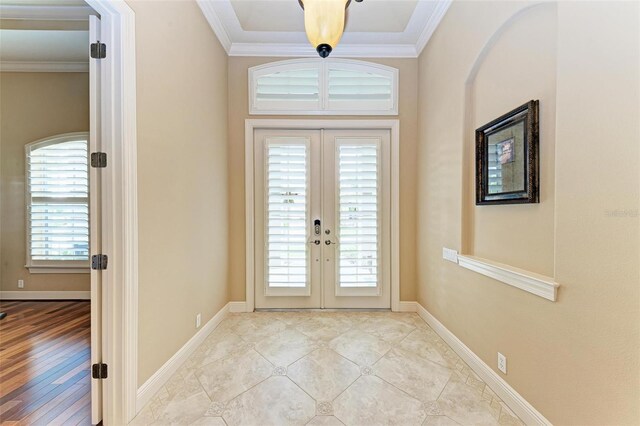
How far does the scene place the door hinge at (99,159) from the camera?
1.55 m

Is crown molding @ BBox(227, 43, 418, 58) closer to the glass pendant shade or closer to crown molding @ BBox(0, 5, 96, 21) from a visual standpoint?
crown molding @ BBox(0, 5, 96, 21)

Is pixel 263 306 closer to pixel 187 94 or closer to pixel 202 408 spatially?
pixel 202 408

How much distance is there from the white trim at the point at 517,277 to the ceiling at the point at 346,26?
2460mm

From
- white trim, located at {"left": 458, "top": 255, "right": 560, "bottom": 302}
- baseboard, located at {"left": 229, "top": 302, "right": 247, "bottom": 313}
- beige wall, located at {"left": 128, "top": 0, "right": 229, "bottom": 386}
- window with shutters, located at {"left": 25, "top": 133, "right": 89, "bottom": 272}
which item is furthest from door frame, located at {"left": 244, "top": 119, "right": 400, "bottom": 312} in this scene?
window with shutters, located at {"left": 25, "top": 133, "right": 89, "bottom": 272}

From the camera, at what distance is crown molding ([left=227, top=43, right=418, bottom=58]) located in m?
3.21

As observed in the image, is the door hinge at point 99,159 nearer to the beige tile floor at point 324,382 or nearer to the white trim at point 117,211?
the white trim at point 117,211

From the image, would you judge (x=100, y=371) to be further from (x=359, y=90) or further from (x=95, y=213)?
(x=359, y=90)

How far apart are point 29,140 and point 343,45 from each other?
4.59 meters

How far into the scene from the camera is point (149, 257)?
5.87ft

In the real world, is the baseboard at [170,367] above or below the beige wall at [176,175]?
below

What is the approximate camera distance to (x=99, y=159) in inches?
60.9

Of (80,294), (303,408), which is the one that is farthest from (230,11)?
(80,294)

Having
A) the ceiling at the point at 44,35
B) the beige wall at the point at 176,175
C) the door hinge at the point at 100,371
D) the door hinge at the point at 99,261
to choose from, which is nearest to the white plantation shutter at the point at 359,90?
the beige wall at the point at 176,175

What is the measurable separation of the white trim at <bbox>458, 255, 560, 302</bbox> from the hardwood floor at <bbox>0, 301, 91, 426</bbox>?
282cm
